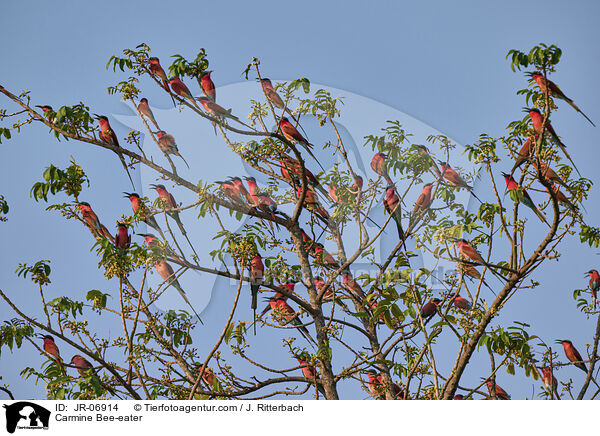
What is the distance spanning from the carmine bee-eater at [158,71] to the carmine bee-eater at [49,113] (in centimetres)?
42

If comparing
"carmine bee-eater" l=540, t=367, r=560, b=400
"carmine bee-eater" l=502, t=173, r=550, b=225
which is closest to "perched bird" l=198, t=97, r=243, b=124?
"carmine bee-eater" l=502, t=173, r=550, b=225

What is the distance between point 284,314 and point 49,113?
1221mm

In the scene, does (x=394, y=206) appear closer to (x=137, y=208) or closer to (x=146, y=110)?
(x=137, y=208)

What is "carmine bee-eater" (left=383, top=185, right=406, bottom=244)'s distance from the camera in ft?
7.09

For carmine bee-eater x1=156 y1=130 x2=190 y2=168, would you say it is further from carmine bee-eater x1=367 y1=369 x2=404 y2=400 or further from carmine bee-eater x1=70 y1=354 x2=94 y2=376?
carmine bee-eater x1=367 y1=369 x2=404 y2=400

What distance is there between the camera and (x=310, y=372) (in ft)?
6.94

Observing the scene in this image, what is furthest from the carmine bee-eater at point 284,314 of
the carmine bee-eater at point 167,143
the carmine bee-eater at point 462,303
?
the carmine bee-eater at point 167,143

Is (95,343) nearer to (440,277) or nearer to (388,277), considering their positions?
(388,277)

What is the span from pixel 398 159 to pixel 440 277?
0.49 metres

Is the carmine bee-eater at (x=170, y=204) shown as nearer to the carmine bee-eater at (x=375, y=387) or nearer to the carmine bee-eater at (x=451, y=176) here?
the carmine bee-eater at (x=375, y=387)

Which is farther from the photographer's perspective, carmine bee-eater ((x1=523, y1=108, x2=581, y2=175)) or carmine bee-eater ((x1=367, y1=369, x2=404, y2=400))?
carmine bee-eater ((x1=367, y1=369, x2=404, y2=400))

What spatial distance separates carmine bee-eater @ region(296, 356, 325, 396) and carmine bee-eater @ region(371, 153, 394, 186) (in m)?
0.80

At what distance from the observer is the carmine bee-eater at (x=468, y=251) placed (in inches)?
77.0

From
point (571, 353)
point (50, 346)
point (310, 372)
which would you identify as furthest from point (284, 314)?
point (571, 353)
